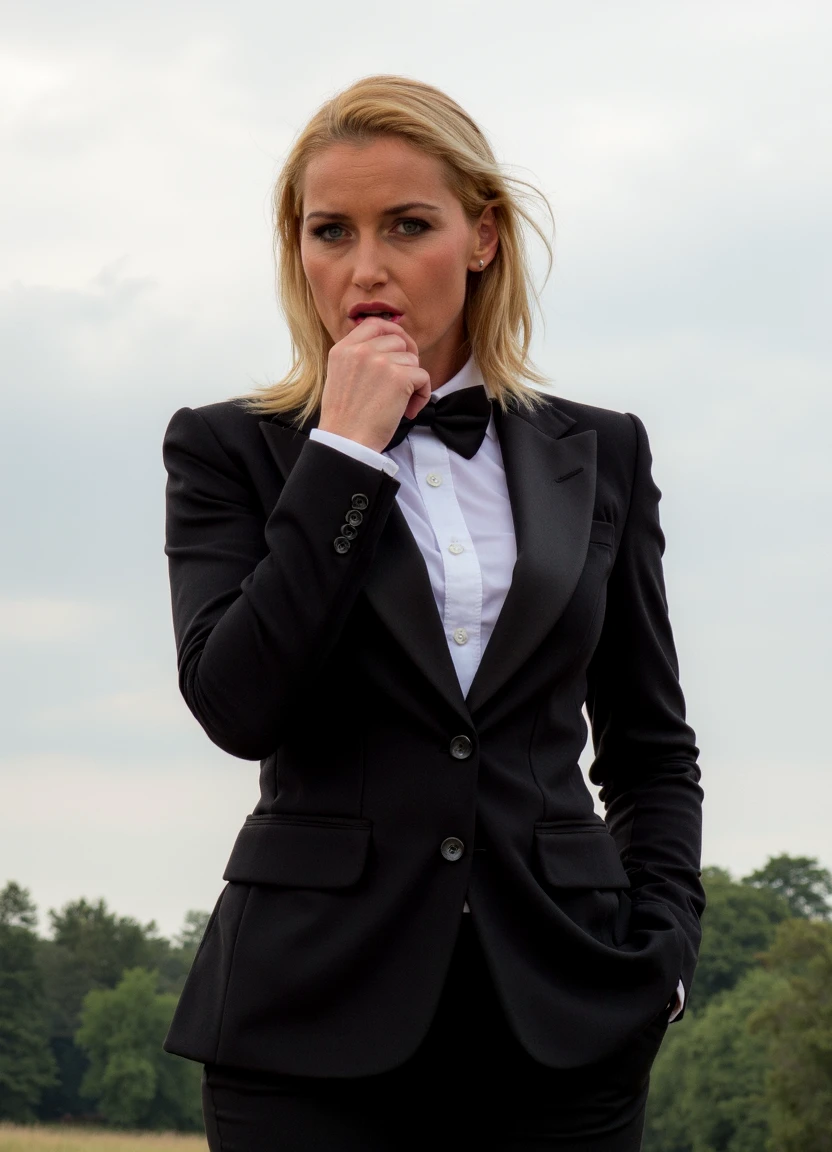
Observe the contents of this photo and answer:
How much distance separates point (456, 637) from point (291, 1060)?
2.96ft

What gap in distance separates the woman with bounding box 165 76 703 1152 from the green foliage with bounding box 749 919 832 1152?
57925mm

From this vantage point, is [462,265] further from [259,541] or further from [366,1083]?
[366,1083]

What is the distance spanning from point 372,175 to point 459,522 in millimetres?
793

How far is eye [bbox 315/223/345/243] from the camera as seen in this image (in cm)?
380

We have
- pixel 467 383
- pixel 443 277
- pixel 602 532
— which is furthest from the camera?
pixel 467 383

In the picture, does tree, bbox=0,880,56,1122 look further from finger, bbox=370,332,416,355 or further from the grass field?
finger, bbox=370,332,416,355

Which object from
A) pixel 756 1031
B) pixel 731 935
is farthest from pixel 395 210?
pixel 731 935

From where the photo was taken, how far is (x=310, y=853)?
3.38 m

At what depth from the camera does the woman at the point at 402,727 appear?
10.9 ft

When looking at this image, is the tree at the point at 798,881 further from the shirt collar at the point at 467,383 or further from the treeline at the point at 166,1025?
the shirt collar at the point at 467,383

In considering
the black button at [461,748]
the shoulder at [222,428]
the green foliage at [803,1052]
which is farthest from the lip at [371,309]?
the green foliage at [803,1052]

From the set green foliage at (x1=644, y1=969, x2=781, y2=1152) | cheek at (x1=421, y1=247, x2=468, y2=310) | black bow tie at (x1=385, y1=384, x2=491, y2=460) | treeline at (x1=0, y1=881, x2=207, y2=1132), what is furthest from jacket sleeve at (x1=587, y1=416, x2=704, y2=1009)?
green foliage at (x1=644, y1=969, x2=781, y2=1152)

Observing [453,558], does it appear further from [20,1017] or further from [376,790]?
[20,1017]

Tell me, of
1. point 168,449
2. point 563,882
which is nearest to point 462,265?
point 168,449
